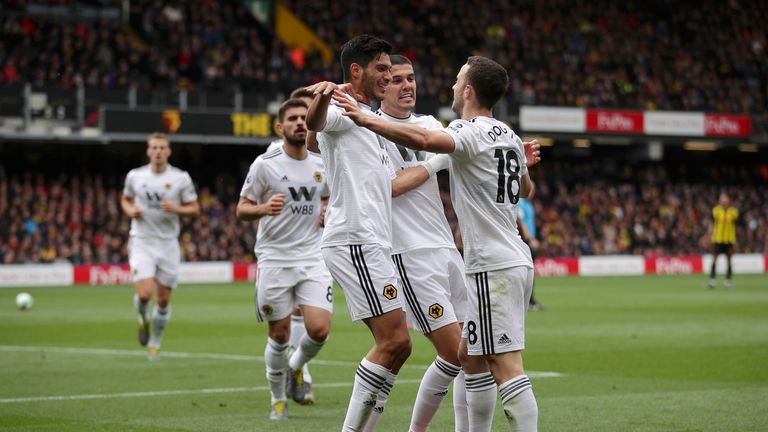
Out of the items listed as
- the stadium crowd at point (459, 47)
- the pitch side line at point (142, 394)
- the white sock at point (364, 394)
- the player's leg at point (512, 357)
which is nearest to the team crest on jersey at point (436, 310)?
the white sock at point (364, 394)

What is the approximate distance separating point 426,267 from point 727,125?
4426 centimetres

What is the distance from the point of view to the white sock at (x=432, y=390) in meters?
7.65

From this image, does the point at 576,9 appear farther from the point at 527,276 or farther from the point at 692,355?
the point at 527,276

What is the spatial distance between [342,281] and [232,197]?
35957 millimetres

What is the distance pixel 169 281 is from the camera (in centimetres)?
1538

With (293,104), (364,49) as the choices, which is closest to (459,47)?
(293,104)

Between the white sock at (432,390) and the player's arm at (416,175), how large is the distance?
44.5 inches

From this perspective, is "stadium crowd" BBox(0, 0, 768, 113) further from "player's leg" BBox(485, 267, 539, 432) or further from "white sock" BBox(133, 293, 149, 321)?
"player's leg" BBox(485, 267, 539, 432)

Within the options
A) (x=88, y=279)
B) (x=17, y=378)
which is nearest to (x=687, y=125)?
(x=88, y=279)

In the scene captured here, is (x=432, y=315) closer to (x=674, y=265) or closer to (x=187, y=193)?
(x=187, y=193)

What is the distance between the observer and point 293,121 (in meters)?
10.4

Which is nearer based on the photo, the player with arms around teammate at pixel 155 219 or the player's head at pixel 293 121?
the player's head at pixel 293 121

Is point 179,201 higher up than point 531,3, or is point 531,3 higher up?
point 531,3

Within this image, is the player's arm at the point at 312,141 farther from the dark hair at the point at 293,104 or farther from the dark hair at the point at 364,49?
the dark hair at the point at 293,104
